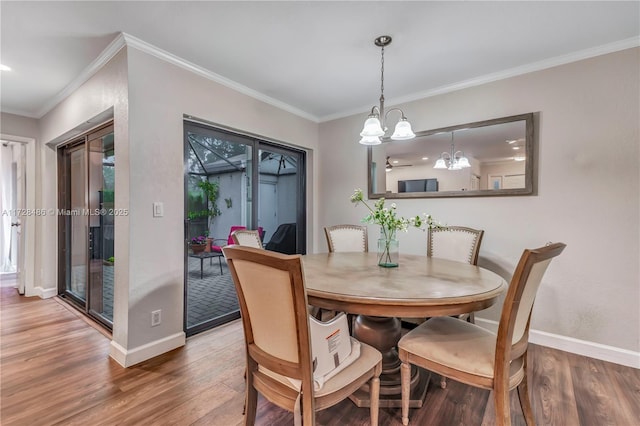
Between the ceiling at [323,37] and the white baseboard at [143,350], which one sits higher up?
the ceiling at [323,37]

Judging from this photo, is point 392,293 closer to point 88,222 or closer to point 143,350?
point 143,350

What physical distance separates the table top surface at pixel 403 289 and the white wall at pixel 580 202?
3.60 feet

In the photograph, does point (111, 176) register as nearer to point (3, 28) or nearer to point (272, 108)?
point (3, 28)

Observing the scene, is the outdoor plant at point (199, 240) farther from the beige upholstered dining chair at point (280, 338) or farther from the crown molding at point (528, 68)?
the crown molding at point (528, 68)

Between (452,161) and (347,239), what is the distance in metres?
1.36

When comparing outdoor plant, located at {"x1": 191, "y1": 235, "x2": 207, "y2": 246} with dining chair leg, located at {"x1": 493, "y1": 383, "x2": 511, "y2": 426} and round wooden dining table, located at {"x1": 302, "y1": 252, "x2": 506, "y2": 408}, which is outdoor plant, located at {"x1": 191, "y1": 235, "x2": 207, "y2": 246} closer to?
round wooden dining table, located at {"x1": 302, "y1": 252, "x2": 506, "y2": 408}

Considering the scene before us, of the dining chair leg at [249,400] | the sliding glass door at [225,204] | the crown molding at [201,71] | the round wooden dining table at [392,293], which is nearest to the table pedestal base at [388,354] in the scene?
the round wooden dining table at [392,293]

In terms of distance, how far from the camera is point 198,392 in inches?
71.2

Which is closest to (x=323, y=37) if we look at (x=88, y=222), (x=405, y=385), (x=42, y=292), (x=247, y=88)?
(x=247, y=88)

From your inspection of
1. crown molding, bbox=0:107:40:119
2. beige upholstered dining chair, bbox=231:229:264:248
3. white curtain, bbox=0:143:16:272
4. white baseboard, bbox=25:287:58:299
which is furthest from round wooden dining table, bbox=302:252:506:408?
white curtain, bbox=0:143:16:272

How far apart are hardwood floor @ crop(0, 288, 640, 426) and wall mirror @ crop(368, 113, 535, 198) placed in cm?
149

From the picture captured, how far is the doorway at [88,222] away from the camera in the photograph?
2855mm

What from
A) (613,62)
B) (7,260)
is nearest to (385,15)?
(613,62)

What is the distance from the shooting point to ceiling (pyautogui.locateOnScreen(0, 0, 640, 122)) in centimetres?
183
